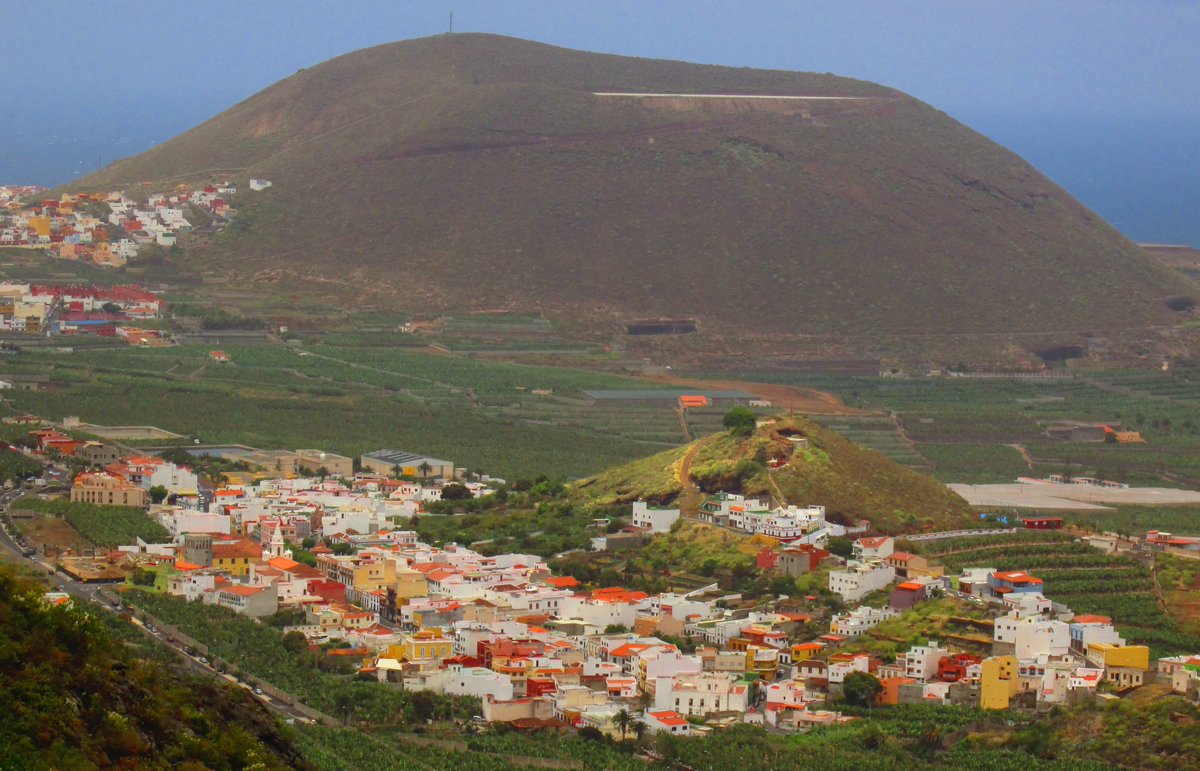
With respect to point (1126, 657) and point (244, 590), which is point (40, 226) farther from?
point (1126, 657)

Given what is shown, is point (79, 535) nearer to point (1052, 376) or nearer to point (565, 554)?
point (565, 554)

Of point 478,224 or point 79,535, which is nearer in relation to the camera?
point 79,535

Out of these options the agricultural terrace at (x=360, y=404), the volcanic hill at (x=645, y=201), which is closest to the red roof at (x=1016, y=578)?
the agricultural terrace at (x=360, y=404)

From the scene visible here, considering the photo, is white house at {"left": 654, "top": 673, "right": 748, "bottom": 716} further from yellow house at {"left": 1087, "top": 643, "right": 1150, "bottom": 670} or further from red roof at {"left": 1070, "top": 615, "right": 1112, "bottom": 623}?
red roof at {"left": 1070, "top": 615, "right": 1112, "bottom": 623}

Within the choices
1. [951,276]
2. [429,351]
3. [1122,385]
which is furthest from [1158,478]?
[951,276]

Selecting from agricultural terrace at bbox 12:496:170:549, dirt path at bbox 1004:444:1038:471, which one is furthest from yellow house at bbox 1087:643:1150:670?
dirt path at bbox 1004:444:1038:471

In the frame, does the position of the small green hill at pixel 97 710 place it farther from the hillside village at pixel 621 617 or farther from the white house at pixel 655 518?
the white house at pixel 655 518
